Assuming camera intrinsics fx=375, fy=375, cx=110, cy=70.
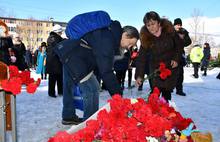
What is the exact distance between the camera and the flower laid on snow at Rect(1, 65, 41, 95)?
2916 millimetres

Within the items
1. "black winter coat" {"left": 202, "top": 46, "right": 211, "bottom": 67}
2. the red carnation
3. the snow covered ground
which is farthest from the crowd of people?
"black winter coat" {"left": 202, "top": 46, "right": 211, "bottom": 67}

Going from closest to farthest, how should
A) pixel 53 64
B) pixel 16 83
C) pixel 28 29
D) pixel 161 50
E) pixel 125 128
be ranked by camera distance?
pixel 125 128, pixel 16 83, pixel 161 50, pixel 53 64, pixel 28 29

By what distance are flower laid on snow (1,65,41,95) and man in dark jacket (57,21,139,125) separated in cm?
68

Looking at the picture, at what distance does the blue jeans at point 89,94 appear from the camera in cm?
432

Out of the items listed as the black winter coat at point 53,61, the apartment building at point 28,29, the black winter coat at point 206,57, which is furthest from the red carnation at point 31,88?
the apartment building at point 28,29

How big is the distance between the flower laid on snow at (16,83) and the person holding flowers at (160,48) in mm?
1698

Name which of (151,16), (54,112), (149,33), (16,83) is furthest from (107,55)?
(54,112)

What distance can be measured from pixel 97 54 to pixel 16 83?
983 millimetres

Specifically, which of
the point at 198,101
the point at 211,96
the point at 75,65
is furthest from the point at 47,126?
the point at 211,96

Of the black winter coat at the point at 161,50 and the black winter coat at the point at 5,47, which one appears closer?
the black winter coat at the point at 161,50

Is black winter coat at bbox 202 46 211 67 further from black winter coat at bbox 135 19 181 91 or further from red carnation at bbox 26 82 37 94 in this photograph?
red carnation at bbox 26 82 37 94

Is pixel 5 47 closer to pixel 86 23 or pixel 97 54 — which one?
pixel 86 23

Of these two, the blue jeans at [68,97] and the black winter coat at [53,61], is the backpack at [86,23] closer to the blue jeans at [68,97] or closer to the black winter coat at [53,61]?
the blue jeans at [68,97]

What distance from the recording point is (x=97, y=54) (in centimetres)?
366
